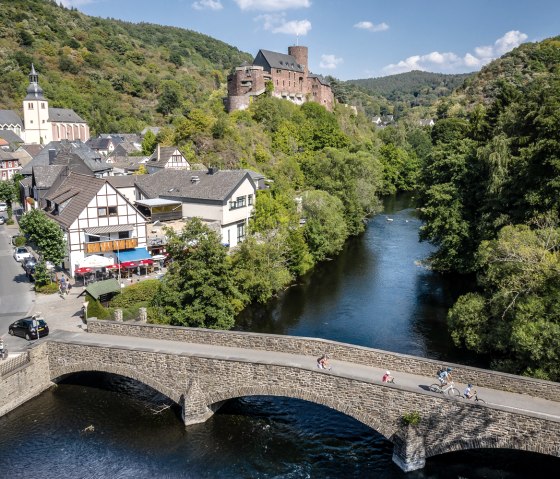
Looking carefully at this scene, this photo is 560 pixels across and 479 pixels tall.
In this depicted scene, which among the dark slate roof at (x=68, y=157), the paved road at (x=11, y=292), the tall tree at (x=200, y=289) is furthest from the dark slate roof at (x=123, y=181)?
the tall tree at (x=200, y=289)

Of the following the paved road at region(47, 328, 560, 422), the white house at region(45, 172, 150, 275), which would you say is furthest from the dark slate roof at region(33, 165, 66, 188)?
the paved road at region(47, 328, 560, 422)

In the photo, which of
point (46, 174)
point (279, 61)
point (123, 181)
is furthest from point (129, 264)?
point (279, 61)

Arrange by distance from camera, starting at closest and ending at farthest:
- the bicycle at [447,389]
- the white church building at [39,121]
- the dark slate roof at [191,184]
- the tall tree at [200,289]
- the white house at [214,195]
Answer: the bicycle at [447,389]
the tall tree at [200,289]
the white house at [214,195]
the dark slate roof at [191,184]
the white church building at [39,121]

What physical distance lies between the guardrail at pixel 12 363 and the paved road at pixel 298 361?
5.70 feet

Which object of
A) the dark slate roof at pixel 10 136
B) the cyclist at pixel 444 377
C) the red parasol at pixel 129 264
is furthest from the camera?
the dark slate roof at pixel 10 136

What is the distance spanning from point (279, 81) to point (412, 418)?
8150 centimetres

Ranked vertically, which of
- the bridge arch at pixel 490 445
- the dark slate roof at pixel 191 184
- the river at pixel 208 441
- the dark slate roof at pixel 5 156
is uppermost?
the dark slate roof at pixel 5 156

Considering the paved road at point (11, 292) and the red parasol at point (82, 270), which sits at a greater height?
the red parasol at point (82, 270)

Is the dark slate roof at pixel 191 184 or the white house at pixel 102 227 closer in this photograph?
the white house at pixel 102 227

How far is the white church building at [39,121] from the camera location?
104 metres

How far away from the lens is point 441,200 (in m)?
A: 42.9

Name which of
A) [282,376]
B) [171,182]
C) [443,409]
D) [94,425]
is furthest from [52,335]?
[171,182]

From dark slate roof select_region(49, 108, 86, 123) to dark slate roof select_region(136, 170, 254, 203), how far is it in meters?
Result: 69.1

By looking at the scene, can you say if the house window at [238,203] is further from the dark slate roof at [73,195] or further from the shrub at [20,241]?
the shrub at [20,241]
